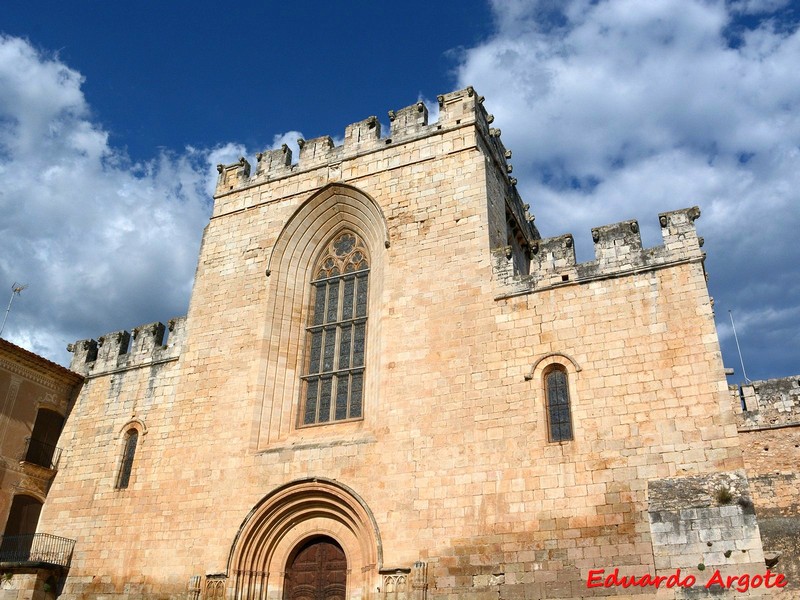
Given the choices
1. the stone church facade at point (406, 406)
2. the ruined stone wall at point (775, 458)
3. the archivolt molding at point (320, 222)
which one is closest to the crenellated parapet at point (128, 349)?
the stone church facade at point (406, 406)

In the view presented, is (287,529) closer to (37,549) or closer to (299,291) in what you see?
(299,291)

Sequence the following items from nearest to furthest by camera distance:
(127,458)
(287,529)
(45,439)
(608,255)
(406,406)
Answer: (608,255), (406,406), (287,529), (127,458), (45,439)

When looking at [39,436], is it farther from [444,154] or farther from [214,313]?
[444,154]

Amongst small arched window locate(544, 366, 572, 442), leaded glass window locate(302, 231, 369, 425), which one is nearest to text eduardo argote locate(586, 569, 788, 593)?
small arched window locate(544, 366, 572, 442)

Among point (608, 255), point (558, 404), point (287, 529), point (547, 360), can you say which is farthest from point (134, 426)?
point (608, 255)

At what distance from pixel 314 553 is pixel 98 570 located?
4.44 m

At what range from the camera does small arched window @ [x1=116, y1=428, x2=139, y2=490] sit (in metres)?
14.3

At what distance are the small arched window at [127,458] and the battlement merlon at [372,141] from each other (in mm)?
5998

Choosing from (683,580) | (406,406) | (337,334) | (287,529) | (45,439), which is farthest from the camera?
(45,439)

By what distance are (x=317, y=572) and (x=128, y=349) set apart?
7.30 meters

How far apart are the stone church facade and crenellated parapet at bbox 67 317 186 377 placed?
0.22 feet

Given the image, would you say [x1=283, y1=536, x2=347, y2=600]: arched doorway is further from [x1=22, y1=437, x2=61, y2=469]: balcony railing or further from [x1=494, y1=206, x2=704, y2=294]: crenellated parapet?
[x1=22, y1=437, x2=61, y2=469]: balcony railing

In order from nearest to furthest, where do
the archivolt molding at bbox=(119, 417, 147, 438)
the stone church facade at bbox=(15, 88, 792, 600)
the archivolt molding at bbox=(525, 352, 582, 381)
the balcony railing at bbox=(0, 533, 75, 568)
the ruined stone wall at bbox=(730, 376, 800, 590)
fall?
the stone church facade at bbox=(15, 88, 792, 600) → the archivolt molding at bbox=(525, 352, 582, 381) → the balcony railing at bbox=(0, 533, 75, 568) → the archivolt molding at bbox=(119, 417, 147, 438) → the ruined stone wall at bbox=(730, 376, 800, 590)

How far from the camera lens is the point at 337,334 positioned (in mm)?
14273
